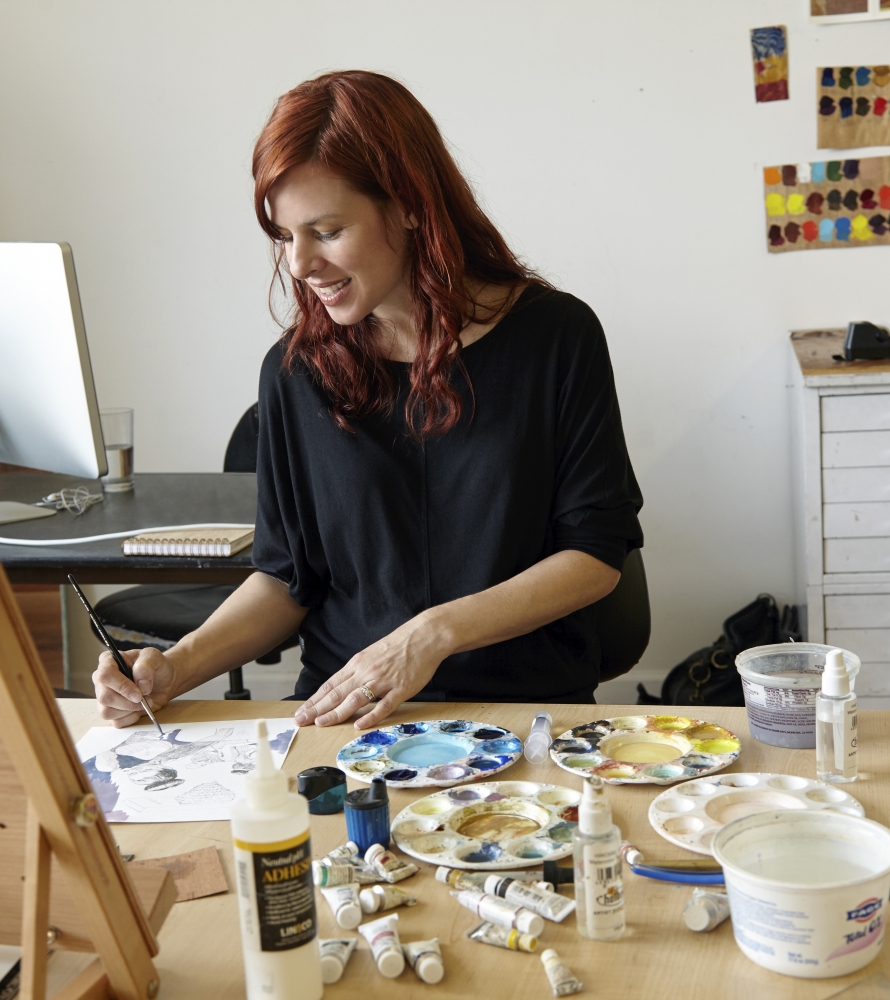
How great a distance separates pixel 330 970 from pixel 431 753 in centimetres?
38

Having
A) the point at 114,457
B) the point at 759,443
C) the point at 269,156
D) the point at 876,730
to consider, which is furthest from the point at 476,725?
the point at 759,443

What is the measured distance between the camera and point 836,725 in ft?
3.16

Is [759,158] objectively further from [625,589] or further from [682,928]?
[682,928]

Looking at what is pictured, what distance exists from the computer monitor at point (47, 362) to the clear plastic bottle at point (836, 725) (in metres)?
1.27

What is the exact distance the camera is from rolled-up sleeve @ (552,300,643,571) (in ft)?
4.63

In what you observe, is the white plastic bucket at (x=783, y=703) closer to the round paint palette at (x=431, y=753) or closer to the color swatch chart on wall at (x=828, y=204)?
the round paint palette at (x=431, y=753)

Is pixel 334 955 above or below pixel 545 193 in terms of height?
below

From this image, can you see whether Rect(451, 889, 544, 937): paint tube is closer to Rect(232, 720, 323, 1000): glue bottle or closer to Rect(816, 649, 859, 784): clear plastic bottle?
Rect(232, 720, 323, 1000): glue bottle

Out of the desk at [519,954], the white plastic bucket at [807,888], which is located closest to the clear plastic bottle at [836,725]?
the desk at [519,954]

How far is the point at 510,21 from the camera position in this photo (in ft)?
9.16

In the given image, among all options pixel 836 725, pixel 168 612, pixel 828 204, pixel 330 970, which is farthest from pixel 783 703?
pixel 828 204

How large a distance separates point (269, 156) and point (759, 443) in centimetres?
190

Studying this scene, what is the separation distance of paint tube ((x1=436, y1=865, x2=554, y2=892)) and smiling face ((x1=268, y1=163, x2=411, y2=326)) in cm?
78

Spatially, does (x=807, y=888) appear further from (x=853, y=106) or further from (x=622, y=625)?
(x=853, y=106)
